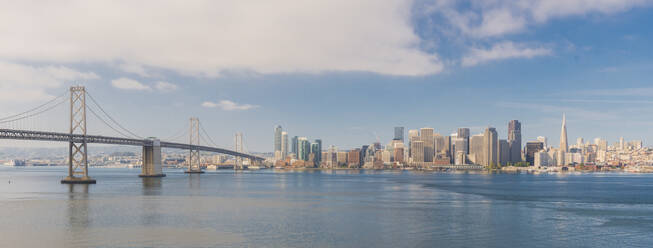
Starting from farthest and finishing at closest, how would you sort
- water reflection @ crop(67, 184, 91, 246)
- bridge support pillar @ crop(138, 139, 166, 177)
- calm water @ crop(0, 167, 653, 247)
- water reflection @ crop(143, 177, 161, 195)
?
bridge support pillar @ crop(138, 139, 166, 177), water reflection @ crop(143, 177, 161, 195), water reflection @ crop(67, 184, 91, 246), calm water @ crop(0, 167, 653, 247)

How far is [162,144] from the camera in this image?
128m

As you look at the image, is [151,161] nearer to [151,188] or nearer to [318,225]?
[151,188]

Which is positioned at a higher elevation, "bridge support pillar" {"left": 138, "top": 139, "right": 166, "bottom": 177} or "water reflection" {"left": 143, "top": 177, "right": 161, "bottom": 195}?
"bridge support pillar" {"left": 138, "top": 139, "right": 166, "bottom": 177}

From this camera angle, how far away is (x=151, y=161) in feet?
397

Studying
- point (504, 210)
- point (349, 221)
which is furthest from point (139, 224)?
point (504, 210)

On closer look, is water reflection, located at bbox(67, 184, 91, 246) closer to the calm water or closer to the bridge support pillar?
the calm water

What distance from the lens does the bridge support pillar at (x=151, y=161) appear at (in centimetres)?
11738

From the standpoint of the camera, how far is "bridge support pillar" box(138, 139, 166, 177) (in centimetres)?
11738

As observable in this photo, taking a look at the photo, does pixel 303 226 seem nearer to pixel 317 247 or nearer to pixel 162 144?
pixel 317 247

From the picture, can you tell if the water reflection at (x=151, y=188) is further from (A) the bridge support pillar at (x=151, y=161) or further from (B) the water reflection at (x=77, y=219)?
(B) the water reflection at (x=77, y=219)

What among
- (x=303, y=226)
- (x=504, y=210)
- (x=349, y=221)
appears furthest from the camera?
(x=504, y=210)

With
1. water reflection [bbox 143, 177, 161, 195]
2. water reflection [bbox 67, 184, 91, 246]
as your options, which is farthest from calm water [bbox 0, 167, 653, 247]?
water reflection [bbox 143, 177, 161, 195]

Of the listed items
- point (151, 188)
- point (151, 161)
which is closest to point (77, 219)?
point (151, 188)

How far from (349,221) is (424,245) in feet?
35.4
